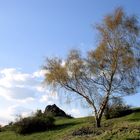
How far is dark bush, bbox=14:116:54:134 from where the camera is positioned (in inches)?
2034

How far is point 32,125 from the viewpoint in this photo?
52031mm

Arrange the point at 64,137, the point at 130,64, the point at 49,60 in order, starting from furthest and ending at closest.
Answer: the point at 49,60 → the point at 130,64 → the point at 64,137

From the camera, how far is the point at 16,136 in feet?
165

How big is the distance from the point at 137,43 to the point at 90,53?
5423mm

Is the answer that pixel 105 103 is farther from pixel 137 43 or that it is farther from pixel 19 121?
pixel 19 121

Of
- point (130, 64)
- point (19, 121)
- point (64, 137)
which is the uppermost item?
A: point (130, 64)

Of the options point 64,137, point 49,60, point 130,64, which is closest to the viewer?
point 64,137

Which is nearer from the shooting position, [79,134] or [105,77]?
[79,134]

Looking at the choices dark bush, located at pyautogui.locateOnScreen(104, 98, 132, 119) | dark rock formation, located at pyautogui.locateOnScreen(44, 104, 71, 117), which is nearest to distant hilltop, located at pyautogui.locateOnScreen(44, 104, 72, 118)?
dark rock formation, located at pyautogui.locateOnScreen(44, 104, 71, 117)

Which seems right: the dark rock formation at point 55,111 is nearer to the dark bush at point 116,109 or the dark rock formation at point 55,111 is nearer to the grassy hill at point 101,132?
the grassy hill at point 101,132

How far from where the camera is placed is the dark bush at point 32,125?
51.7 meters

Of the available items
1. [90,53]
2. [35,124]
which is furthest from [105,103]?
[35,124]

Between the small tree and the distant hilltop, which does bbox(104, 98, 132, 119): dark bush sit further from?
the distant hilltop

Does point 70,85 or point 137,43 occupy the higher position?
point 137,43
